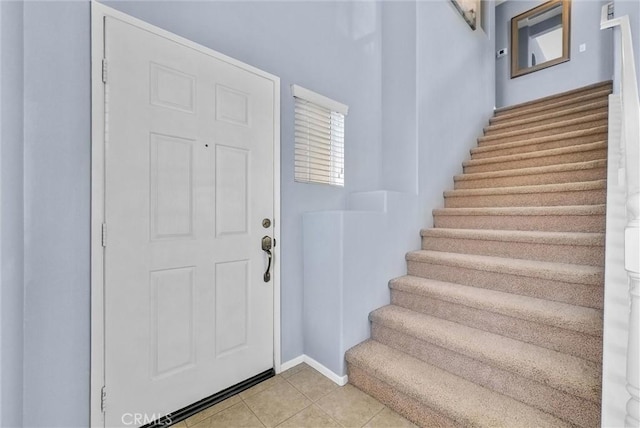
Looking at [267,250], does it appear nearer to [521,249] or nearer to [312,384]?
[312,384]

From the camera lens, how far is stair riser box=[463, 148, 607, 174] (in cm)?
234

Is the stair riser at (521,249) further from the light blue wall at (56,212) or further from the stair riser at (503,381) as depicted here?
the light blue wall at (56,212)

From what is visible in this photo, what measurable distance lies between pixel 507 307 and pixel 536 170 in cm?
153

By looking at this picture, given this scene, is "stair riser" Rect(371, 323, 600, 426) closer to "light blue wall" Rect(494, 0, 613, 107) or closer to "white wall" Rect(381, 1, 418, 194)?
"white wall" Rect(381, 1, 418, 194)

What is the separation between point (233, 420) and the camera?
4.92ft

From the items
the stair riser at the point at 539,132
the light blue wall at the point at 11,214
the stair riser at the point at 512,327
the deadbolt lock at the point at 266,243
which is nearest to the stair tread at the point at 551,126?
the stair riser at the point at 539,132

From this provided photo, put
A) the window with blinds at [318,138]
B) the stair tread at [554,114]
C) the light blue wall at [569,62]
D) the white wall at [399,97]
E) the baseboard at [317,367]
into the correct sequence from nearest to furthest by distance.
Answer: the baseboard at [317,367]
the window with blinds at [318,138]
the white wall at [399,97]
the stair tread at [554,114]
the light blue wall at [569,62]

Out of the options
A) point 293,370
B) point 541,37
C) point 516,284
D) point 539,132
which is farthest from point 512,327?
point 541,37

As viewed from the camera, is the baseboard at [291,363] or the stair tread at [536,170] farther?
the stair tread at [536,170]

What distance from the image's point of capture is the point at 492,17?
13.2ft

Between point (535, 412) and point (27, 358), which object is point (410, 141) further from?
point (27, 358)

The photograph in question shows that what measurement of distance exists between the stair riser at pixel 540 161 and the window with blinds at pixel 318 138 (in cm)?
167

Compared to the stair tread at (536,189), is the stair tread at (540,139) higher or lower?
higher

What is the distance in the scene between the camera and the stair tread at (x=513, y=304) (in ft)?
4.47
